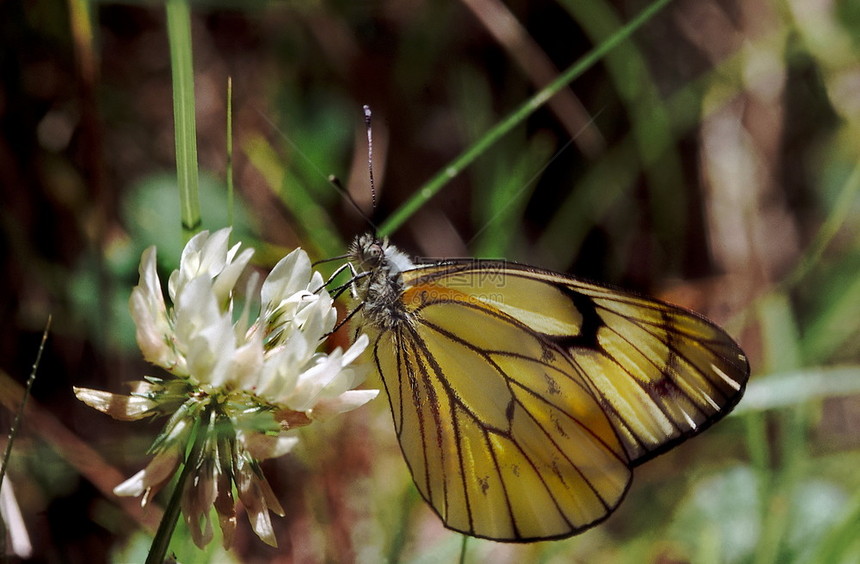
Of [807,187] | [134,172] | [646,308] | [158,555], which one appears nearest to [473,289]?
[646,308]

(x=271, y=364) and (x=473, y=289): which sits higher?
(x=473, y=289)

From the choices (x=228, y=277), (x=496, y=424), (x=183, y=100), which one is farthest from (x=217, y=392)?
(x=496, y=424)

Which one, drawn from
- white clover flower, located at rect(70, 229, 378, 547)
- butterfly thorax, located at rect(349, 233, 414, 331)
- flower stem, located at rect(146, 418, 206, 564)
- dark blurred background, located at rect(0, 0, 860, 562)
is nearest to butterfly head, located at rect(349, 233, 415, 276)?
butterfly thorax, located at rect(349, 233, 414, 331)

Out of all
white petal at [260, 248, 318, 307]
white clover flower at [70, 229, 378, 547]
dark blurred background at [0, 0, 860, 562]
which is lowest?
white clover flower at [70, 229, 378, 547]

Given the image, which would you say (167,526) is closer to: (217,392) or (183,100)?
(217,392)

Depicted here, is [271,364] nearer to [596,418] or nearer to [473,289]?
[473,289]

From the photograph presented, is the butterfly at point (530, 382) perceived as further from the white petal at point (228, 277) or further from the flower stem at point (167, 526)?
the flower stem at point (167, 526)

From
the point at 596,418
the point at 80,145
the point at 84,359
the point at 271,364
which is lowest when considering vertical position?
the point at 271,364

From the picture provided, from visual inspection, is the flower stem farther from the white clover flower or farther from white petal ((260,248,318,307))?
white petal ((260,248,318,307))
